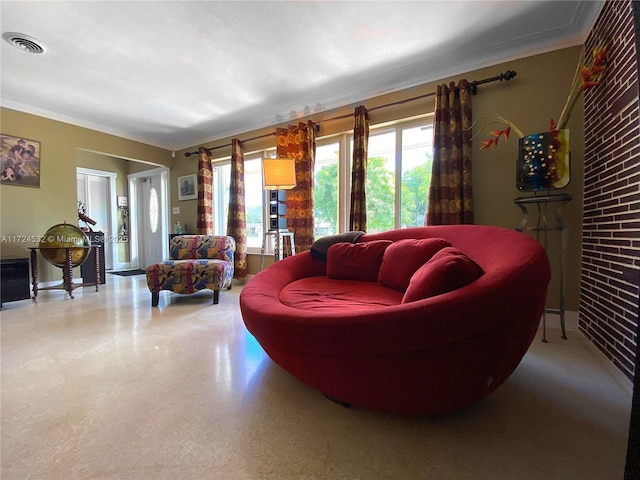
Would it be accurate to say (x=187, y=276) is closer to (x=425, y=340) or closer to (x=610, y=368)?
(x=425, y=340)

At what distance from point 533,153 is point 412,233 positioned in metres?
0.98

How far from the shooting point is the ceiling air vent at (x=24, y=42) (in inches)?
89.8

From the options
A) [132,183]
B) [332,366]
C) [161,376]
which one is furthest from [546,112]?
[132,183]

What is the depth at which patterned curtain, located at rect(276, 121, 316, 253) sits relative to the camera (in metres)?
3.52

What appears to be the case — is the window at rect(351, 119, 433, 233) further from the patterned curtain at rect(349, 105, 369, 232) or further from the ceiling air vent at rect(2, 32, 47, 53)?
the ceiling air vent at rect(2, 32, 47, 53)

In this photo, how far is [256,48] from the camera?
245 centimetres

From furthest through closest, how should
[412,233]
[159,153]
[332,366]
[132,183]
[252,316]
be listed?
[132,183] → [159,153] → [412,233] → [252,316] → [332,366]

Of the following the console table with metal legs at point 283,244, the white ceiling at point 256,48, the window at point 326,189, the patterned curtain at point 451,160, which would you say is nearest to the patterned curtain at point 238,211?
the white ceiling at point 256,48

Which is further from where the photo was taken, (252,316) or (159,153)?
(159,153)

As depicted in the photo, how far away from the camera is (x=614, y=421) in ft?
3.78

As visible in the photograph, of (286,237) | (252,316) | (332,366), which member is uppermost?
(286,237)

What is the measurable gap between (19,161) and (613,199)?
19.6 ft

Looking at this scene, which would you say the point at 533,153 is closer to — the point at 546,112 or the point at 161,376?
the point at 546,112

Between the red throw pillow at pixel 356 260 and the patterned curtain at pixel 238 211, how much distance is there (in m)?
2.29
